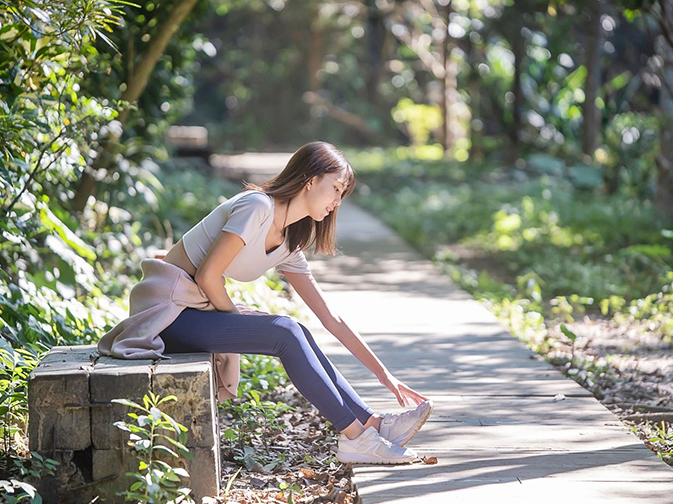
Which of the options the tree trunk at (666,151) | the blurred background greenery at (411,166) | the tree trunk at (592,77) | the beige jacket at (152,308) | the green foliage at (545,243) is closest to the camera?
the beige jacket at (152,308)

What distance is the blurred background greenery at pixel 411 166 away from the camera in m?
4.90

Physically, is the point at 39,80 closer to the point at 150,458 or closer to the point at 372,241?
the point at 150,458

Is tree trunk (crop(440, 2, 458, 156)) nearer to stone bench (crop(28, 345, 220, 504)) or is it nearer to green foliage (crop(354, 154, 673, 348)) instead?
green foliage (crop(354, 154, 673, 348))

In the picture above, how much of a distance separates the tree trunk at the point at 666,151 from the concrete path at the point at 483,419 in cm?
417

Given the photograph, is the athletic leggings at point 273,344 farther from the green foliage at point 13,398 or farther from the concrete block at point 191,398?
the green foliage at point 13,398

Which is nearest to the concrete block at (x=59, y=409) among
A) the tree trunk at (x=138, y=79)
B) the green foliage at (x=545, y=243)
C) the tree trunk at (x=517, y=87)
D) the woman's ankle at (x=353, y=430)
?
the woman's ankle at (x=353, y=430)

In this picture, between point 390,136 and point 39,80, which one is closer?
point 39,80

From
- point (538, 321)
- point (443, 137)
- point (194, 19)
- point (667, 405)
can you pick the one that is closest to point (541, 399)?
point (667, 405)

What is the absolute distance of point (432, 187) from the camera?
58.8ft

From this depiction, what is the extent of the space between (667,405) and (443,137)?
22452 mm

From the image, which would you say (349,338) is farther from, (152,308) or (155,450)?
(155,450)

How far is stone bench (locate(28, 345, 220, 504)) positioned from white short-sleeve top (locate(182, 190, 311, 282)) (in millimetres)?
596

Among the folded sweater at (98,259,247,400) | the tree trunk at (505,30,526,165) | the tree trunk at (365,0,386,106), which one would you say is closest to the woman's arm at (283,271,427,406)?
the folded sweater at (98,259,247,400)

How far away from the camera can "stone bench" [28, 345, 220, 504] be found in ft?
11.4
